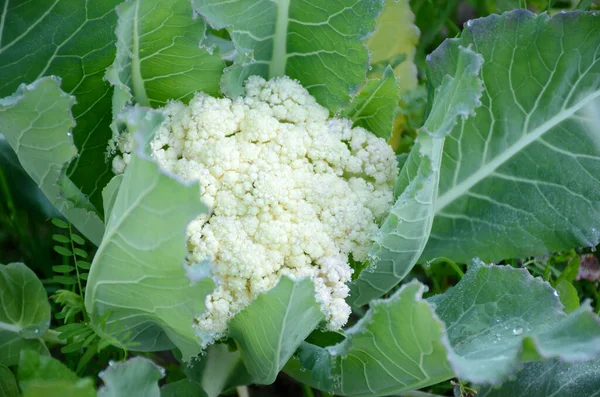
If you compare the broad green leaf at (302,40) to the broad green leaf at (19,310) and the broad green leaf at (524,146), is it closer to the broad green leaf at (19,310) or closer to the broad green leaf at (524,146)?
the broad green leaf at (524,146)

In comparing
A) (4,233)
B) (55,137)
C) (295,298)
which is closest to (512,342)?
(295,298)

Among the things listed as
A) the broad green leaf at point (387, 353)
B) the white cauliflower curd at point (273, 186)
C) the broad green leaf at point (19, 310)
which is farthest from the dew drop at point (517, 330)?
the broad green leaf at point (19, 310)

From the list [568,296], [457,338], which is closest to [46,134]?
[457,338]

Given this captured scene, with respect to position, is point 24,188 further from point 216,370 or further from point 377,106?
point 377,106

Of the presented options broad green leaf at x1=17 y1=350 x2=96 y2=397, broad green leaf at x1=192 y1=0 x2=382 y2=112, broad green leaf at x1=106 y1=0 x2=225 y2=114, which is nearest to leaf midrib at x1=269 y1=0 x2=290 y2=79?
broad green leaf at x1=192 y1=0 x2=382 y2=112

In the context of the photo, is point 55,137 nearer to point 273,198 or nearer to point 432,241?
point 273,198
